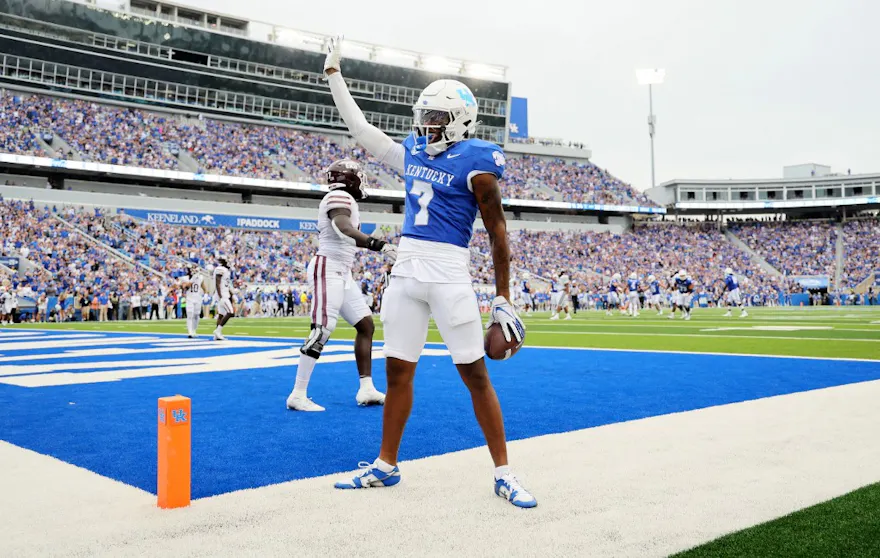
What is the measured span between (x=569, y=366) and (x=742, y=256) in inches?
1873

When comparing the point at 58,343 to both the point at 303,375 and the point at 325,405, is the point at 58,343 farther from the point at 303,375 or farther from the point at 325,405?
the point at 303,375

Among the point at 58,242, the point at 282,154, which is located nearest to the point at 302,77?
the point at 282,154

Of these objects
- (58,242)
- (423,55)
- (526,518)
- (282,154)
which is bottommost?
(526,518)

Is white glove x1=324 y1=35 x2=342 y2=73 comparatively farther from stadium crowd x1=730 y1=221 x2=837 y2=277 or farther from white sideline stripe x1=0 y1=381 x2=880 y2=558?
stadium crowd x1=730 y1=221 x2=837 y2=277

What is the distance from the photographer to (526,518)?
286cm

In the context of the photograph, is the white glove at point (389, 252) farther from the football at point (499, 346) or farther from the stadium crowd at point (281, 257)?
the stadium crowd at point (281, 257)

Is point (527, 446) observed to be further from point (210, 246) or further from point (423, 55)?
point (423, 55)

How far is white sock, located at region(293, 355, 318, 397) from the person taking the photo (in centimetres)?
559

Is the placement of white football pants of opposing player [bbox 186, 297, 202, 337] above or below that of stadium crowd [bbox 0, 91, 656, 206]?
below

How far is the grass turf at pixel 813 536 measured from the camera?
2.36m

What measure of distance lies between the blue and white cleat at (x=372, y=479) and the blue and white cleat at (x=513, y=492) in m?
0.53

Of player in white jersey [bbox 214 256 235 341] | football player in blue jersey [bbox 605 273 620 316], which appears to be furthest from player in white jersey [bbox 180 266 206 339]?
football player in blue jersey [bbox 605 273 620 316]

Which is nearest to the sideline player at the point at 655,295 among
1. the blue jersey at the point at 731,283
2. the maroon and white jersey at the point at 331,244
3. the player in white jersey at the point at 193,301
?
the blue jersey at the point at 731,283

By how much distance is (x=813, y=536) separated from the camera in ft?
8.22
